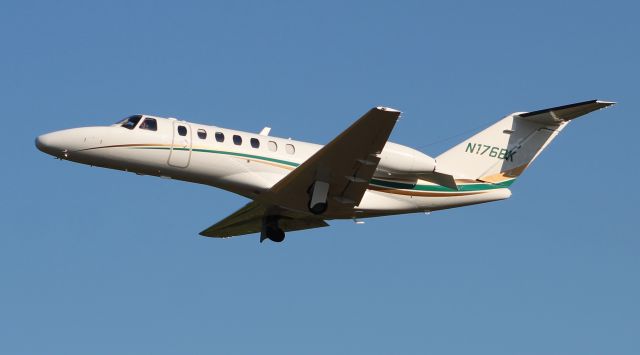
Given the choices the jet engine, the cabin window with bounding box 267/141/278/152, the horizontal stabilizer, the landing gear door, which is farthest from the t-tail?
the landing gear door

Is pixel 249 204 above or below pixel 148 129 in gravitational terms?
below

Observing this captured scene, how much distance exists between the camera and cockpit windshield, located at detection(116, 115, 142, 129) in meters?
25.4

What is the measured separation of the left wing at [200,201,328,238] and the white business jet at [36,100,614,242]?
0.60 metres

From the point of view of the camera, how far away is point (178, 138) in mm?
25328

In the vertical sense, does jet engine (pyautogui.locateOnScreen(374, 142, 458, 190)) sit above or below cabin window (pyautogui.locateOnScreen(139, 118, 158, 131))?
below

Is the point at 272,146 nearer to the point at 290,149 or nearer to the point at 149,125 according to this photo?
the point at 290,149

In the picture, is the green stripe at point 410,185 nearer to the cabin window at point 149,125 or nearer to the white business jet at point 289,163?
the white business jet at point 289,163

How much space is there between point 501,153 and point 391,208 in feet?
11.7

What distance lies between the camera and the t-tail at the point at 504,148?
28094 mm

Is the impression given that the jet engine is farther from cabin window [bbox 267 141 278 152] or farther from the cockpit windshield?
the cockpit windshield

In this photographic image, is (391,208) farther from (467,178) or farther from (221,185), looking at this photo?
(221,185)

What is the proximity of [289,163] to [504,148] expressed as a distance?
19.9 feet

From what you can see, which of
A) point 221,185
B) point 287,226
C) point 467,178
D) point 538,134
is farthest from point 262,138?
point 538,134

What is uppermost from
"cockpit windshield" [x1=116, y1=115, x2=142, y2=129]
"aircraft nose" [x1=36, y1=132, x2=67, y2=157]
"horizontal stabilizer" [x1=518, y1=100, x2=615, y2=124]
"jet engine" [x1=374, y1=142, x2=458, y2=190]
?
"cockpit windshield" [x1=116, y1=115, x2=142, y2=129]
